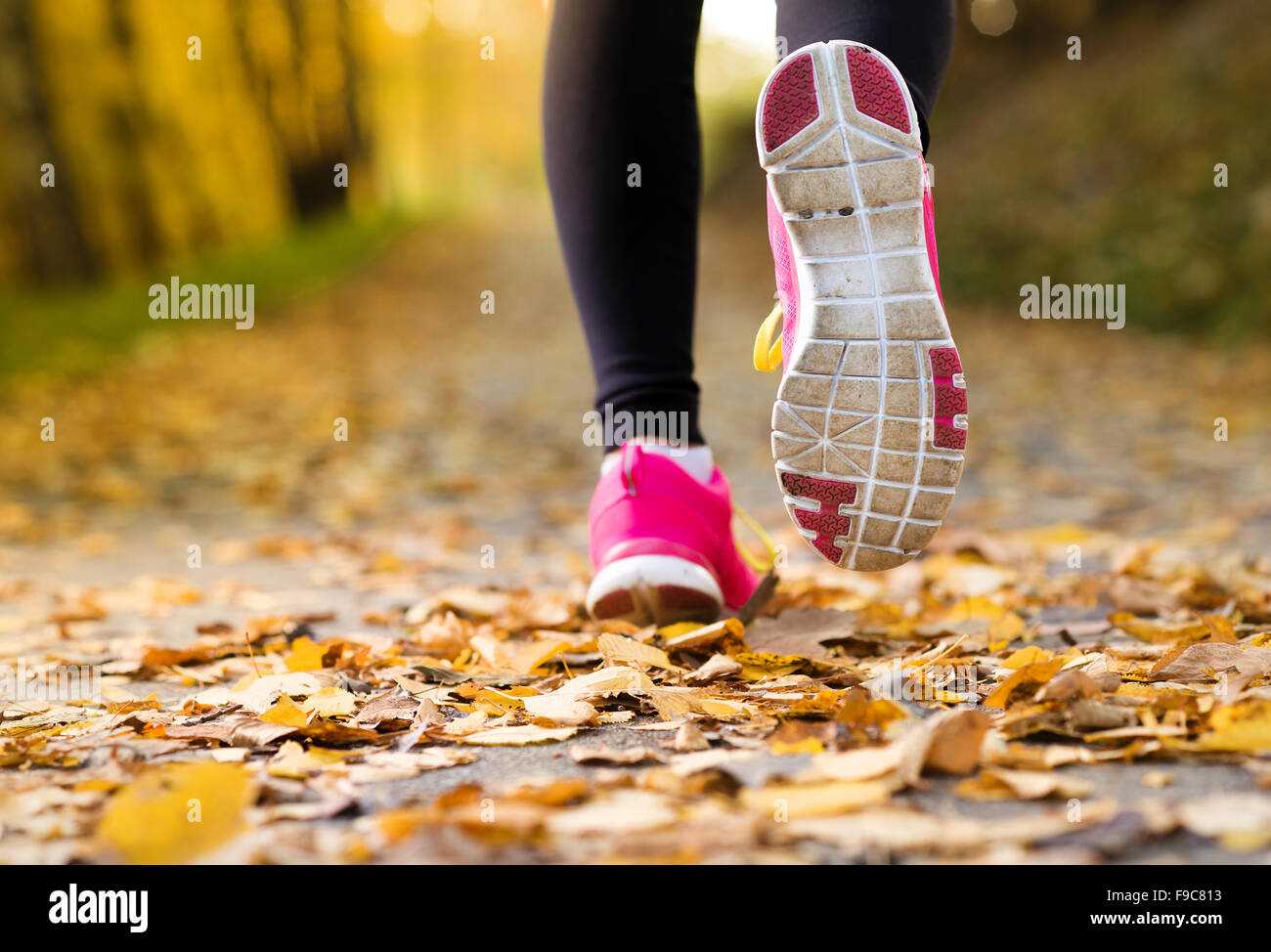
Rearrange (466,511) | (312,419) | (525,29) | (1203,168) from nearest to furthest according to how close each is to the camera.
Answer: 1. (466,511)
2. (312,419)
3. (1203,168)
4. (525,29)

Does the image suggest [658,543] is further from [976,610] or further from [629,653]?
[976,610]

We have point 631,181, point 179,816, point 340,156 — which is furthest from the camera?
point 340,156

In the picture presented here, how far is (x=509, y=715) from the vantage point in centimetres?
116

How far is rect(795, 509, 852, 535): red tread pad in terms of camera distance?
124cm

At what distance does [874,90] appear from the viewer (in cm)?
118

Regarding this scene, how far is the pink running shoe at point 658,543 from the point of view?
143 centimetres

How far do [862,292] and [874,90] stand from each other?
211mm

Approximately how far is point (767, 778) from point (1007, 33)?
13.7m

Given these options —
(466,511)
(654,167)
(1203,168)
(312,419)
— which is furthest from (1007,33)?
(654,167)

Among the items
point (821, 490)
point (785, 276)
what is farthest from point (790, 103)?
point (821, 490)
